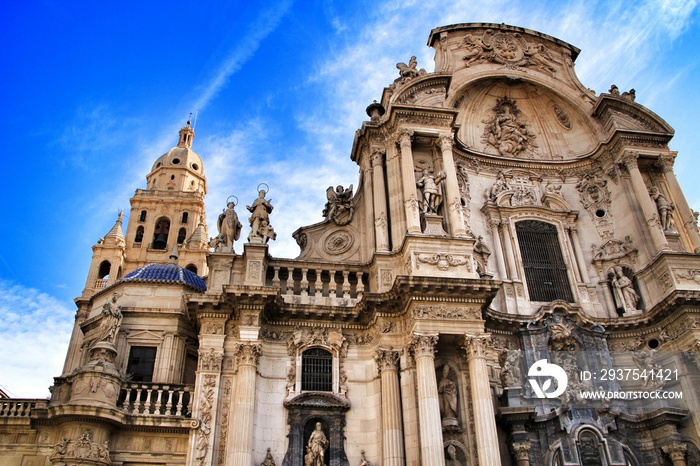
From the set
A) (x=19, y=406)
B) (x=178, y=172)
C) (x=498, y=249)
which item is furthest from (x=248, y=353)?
(x=178, y=172)

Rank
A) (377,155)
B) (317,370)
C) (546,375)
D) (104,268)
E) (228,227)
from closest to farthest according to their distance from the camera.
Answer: (317,370) → (546,375) → (228,227) → (377,155) → (104,268)

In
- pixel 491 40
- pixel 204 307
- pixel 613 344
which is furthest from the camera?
pixel 491 40

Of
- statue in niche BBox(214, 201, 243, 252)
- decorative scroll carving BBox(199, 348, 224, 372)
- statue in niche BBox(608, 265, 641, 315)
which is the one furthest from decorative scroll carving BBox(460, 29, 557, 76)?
decorative scroll carving BBox(199, 348, 224, 372)

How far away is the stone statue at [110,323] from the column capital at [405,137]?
10689 millimetres

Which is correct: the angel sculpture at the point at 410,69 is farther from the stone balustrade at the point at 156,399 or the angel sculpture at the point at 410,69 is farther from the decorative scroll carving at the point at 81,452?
the decorative scroll carving at the point at 81,452

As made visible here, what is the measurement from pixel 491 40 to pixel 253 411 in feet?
60.1

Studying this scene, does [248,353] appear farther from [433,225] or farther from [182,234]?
[182,234]

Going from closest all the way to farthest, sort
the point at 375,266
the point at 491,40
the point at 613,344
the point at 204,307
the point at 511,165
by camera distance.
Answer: the point at 204,307 < the point at 375,266 < the point at 613,344 < the point at 511,165 < the point at 491,40

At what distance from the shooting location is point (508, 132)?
24.6 meters

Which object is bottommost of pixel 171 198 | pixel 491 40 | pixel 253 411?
pixel 253 411

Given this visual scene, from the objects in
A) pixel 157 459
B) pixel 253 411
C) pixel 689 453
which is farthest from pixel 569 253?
pixel 157 459

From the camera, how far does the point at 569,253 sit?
2170 cm

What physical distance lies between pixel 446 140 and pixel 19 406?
15.7 m

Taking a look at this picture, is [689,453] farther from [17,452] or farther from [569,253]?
[17,452]
